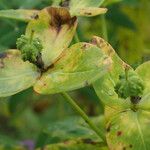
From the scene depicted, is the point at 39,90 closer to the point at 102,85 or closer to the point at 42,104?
the point at 102,85

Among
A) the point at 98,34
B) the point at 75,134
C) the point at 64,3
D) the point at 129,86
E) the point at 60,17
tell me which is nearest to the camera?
Result: the point at 129,86

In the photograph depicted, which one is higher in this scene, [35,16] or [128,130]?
[35,16]

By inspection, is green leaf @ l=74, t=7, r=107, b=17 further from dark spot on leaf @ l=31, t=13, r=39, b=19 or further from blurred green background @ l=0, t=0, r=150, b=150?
blurred green background @ l=0, t=0, r=150, b=150

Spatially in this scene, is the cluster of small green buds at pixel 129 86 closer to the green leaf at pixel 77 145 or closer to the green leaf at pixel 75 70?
the green leaf at pixel 75 70

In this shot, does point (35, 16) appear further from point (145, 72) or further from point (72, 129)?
point (72, 129)

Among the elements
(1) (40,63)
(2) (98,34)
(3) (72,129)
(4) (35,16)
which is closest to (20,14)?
(4) (35,16)
